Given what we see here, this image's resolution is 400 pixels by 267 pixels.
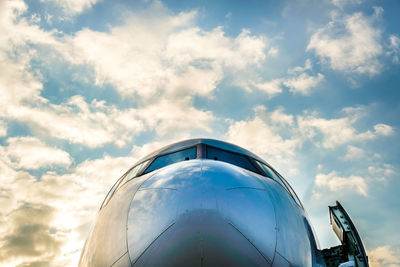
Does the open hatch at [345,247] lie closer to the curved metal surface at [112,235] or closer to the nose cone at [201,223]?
the nose cone at [201,223]

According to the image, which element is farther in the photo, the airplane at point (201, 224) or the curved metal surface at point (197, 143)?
the curved metal surface at point (197, 143)

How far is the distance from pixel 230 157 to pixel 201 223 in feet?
10.00

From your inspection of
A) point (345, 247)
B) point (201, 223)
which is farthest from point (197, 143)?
point (345, 247)

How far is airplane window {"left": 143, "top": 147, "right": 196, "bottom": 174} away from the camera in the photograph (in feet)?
19.0

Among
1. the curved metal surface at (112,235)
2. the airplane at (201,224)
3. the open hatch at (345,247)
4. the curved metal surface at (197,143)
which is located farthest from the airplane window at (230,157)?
the open hatch at (345,247)

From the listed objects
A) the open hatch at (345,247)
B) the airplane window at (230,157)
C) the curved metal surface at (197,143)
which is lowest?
the open hatch at (345,247)

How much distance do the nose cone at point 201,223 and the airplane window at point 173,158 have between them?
1834 millimetres

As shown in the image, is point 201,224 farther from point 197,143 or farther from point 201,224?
point 197,143

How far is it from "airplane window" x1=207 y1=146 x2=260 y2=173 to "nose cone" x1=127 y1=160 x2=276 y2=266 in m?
1.84

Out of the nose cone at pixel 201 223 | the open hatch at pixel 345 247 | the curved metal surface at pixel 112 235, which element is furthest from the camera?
the open hatch at pixel 345 247

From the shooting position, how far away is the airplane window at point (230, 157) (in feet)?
19.1

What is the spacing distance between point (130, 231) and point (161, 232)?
49cm

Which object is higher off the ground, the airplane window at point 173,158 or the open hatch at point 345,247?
the airplane window at point 173,158

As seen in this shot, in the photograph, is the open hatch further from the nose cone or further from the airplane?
the nose cone
